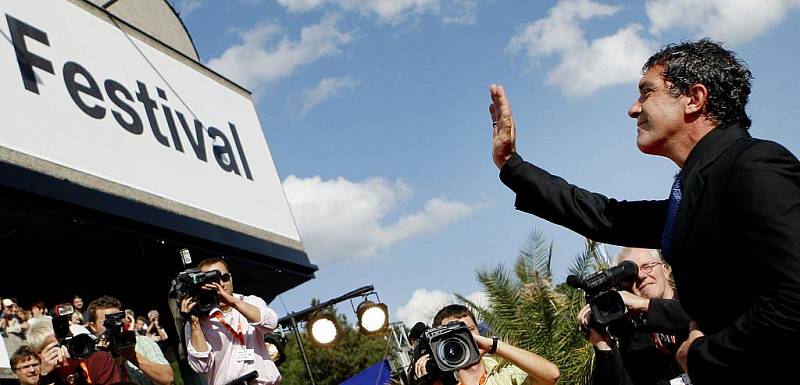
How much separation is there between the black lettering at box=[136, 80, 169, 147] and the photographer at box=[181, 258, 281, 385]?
22.0ft

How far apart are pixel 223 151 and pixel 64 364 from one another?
846cm

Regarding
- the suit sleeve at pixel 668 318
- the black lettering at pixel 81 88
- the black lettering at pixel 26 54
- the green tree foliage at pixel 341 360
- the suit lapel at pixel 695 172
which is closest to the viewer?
the suit lapel at pixel 695 172

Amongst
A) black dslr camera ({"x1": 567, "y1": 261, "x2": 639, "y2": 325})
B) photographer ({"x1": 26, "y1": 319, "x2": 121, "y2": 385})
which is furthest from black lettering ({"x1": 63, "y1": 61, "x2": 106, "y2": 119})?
black dslr camera ({"x1": 567, "y1": 261, "x2": 639, "y2": 325})

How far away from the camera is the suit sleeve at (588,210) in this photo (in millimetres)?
2717

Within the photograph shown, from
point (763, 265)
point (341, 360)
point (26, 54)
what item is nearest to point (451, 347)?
point (763, 265)

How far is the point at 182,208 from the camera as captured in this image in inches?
485

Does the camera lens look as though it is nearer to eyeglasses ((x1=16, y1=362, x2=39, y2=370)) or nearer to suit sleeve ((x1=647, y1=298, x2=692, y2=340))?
suit sleeve ((x1=647, y1=298, x2=692, y2=340))

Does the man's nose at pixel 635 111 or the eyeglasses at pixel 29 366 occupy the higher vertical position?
the eyeglasses at pixel 29 366

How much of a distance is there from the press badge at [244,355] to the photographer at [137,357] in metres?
0.73

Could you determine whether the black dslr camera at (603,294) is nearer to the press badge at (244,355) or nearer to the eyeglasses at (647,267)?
the eyeglasses at (647,267)

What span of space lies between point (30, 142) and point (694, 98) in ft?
29.4

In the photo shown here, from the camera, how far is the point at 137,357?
6402mm

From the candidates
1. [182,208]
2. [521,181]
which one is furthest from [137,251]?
[521,181]

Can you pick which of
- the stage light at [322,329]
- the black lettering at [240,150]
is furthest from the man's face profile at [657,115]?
the black lettering at [240,150]
